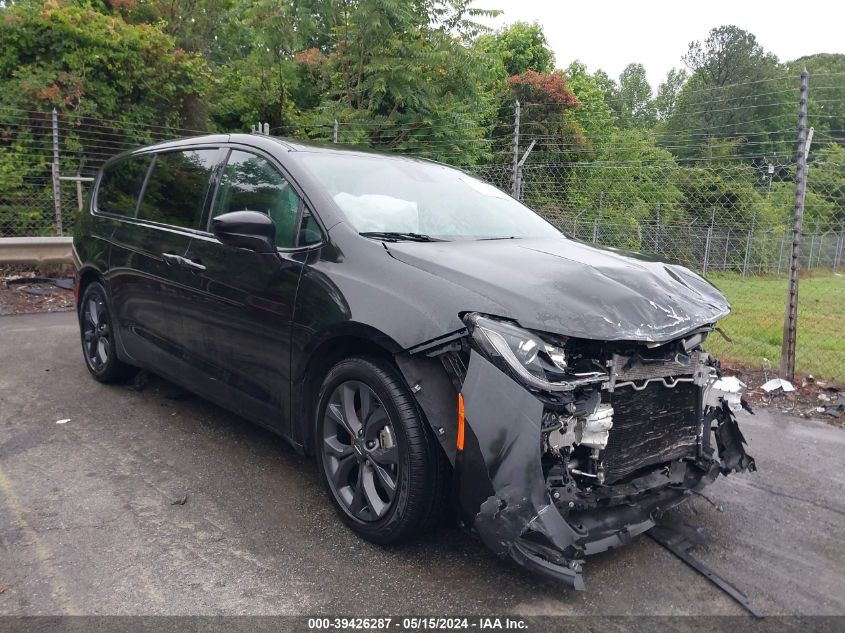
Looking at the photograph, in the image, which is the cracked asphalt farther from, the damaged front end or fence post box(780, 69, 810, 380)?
fence post box(780, 69, 810, 380)

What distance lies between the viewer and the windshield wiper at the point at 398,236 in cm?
313

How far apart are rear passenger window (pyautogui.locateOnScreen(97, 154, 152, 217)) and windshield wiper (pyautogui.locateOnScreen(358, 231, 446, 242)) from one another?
7.33ft

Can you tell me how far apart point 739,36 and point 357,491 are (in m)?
62.6

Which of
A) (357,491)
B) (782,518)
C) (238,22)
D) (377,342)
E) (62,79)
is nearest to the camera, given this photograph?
(377,342)

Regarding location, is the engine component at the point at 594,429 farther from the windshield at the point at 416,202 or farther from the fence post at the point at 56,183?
the fence post at the point at 56,183

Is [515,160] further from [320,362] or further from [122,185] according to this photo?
[320,362]

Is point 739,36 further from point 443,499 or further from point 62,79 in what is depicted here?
point 443,499

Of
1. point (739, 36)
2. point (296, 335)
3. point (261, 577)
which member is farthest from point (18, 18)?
point (739, 36)

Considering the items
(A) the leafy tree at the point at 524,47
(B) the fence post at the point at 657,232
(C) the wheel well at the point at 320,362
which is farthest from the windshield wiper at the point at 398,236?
(A) the leafy tree at the point at 524,47

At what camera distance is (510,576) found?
2736 millimetres

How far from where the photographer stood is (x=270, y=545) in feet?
9.58

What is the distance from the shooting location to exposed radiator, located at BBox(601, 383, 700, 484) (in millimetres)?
2633

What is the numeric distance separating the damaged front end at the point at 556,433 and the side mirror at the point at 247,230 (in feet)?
3.23

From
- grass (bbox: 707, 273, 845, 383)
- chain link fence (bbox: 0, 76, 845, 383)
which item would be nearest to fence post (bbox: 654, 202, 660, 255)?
chain link fence (bbox: 0, 76, 845, 383)
